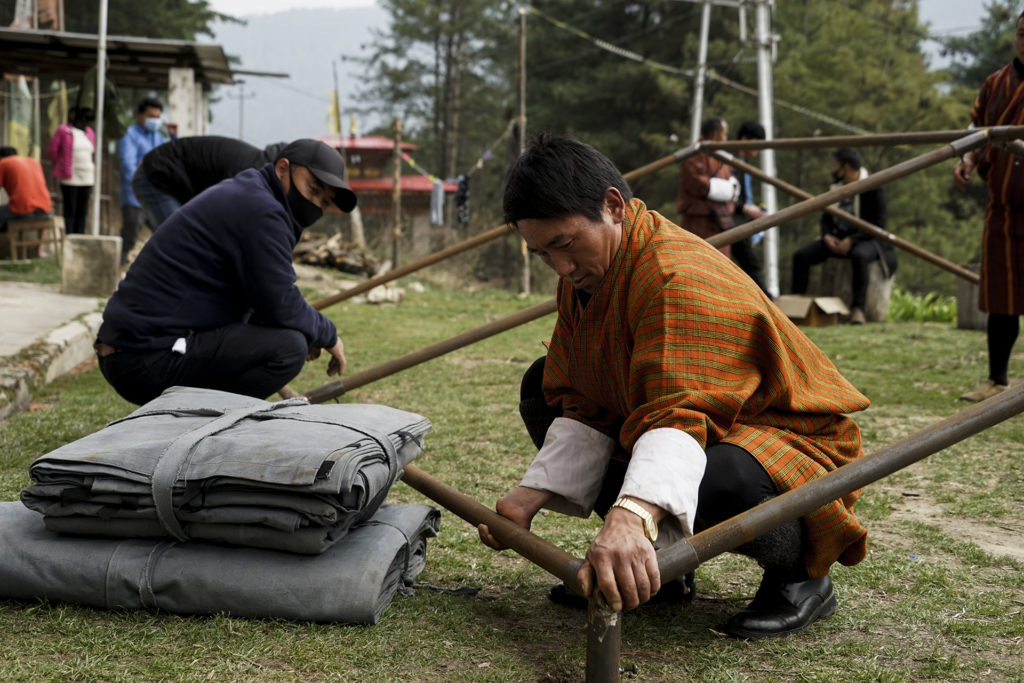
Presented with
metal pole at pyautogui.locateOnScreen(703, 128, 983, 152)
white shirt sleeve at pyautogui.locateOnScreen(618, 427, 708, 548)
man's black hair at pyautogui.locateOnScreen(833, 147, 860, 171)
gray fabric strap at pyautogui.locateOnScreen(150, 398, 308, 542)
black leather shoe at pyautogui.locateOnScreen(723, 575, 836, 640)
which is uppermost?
man's black hair at pyautogui.locateOnScreen(833, 147, 860, 171)

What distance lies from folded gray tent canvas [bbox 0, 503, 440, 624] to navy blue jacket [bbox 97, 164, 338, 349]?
1.26 m

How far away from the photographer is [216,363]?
364cm

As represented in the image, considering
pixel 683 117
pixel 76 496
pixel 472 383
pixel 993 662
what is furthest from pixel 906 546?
pixel 683 117

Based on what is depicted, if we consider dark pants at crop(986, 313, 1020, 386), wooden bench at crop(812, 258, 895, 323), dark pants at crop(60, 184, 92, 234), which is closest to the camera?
dark pants at crop(986, 313, 1020, 386)

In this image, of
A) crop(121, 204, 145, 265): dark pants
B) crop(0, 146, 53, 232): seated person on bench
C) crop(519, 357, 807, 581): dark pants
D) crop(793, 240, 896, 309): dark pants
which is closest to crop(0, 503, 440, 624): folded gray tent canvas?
crop(519, 357, 807, 581): dark pants

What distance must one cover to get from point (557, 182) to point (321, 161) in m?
1.76

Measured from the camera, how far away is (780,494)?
2156 mm

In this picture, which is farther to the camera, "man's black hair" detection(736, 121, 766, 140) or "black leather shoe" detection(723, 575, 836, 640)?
"man's black hair" detection(736, 121, 766, 140)

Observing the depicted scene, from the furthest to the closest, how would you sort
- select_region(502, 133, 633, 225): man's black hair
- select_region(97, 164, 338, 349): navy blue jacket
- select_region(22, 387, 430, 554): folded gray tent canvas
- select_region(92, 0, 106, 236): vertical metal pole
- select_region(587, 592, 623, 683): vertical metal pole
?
select_region(92, 0, 106, 236): vertical metal pole
select_region(97, 164, 338, 349): navy blue jacket
select_region(22, 387, 430, 554): folded gray tent canvas
select_region(502, 133, 633, 225): man's black hair
select_region(587, 592, 623, 683): vertical metal pole

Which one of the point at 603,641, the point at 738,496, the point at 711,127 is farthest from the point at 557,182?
the point at 711,127

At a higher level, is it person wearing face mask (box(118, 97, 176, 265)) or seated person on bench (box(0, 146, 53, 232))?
person wearing face mask (box(118, 97, 176, 265))

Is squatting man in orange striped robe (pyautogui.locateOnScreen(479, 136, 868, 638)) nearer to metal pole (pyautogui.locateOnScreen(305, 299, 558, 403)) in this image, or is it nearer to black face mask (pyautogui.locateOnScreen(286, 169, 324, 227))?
metal pole (pyautogui.locateOnScreen(305, 299, 558, 403))

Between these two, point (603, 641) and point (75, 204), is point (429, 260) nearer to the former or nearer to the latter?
point (603, 641)

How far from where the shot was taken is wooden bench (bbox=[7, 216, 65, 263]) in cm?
1125
